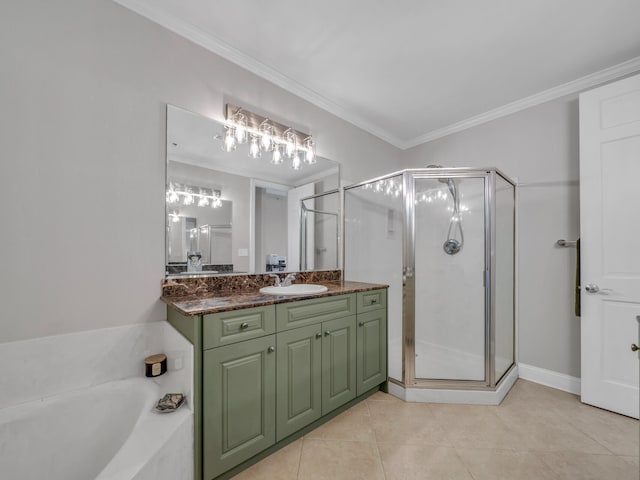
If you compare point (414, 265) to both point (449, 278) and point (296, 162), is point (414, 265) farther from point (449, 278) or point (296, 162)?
point (296, 162)

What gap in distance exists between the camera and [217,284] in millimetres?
1732

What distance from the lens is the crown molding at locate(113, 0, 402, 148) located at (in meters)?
1.50

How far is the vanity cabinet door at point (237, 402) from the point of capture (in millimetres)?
1195

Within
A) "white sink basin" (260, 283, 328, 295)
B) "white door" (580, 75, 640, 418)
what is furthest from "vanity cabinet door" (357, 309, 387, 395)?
"white door" (580, 75, 640, 418)

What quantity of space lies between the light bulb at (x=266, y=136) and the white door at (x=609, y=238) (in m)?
2.18

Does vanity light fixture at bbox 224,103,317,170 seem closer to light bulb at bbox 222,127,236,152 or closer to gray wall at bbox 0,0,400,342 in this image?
light bulb at bbox 222,127,236,152

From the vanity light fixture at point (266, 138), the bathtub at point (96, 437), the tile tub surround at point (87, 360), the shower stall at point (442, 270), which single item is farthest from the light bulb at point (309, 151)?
the bathtub at point (96, 437)

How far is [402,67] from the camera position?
197 centimetres

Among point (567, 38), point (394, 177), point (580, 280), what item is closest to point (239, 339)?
point (394, 177)

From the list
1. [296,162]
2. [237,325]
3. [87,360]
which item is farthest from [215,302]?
[296,162]

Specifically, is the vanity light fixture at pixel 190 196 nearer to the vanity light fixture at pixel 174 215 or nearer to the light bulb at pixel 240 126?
the vanity light fixture at pixel 174 215

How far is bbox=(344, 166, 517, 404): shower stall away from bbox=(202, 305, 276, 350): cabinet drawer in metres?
1.14

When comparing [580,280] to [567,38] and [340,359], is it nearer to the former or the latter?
[567,38]

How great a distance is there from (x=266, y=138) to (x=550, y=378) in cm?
291
